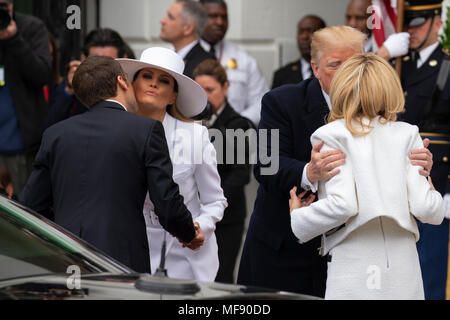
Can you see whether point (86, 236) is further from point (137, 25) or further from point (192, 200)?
point (137, 25)

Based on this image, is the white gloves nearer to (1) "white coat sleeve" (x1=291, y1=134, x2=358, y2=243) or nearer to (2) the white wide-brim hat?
(2) the white wide-brim hat

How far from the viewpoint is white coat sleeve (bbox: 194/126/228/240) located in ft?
15.9

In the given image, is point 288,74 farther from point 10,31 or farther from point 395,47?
point 10,31

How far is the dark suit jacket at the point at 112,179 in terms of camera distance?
412 cm

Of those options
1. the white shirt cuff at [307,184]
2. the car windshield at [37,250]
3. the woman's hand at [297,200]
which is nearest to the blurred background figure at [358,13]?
the white shirt cuff at [307,184]

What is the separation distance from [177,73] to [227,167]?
154cm

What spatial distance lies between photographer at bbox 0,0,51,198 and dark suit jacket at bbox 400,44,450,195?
2.62 m

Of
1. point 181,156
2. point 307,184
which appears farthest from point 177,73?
point 307,184

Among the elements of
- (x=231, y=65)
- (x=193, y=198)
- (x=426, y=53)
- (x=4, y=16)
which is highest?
(x=4, y=16)

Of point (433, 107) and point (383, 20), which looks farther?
point (383, 20)

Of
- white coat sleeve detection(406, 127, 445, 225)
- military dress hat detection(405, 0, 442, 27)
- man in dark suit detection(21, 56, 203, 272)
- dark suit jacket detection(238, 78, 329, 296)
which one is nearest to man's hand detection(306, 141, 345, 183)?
white coat sleeve detection(406, 127, 445, 225)

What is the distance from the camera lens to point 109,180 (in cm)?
411

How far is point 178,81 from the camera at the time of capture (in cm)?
496

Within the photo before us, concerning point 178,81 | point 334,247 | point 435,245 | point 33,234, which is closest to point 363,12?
point 435,245
